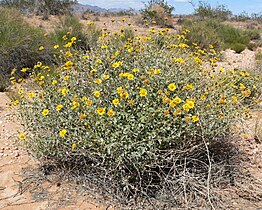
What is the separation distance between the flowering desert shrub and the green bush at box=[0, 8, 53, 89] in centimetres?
384

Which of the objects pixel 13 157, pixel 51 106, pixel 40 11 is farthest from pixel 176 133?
pixel 40 11

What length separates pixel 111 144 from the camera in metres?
2.56

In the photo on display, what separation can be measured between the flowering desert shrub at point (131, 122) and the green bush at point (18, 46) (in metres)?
3.84

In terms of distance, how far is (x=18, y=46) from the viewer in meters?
7.11

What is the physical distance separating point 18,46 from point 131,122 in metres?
5.32

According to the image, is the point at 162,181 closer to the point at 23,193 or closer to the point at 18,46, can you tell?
the point at 23,193

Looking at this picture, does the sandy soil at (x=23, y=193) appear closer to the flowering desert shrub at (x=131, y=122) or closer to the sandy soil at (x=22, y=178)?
the sandy soil at (x=22, y=178)

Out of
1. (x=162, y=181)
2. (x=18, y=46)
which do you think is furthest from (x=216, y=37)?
(x=162, y=181)

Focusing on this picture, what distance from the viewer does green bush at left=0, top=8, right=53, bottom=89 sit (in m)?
6.90

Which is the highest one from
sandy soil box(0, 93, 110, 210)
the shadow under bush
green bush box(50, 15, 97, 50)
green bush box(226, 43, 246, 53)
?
green bush box(50, 15, 97, 50)

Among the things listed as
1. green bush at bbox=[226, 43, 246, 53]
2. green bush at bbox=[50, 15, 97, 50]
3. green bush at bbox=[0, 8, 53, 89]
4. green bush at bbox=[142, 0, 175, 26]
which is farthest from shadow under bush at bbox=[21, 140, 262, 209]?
green bush at bbox=[142, 0, 175, 26]

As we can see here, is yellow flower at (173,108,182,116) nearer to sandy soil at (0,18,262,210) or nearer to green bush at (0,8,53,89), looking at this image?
sandy soil at (0,18,262,210)

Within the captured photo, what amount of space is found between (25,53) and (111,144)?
5455 millimetres

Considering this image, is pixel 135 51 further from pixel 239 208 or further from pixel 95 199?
pixel 239 208
